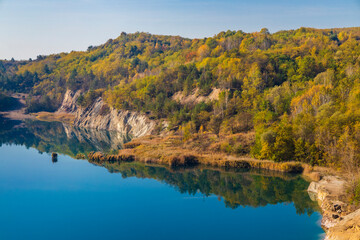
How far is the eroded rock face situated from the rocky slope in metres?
69.8

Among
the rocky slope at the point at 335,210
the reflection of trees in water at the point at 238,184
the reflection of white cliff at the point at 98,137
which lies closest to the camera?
the rocky slope at the point at 335,210

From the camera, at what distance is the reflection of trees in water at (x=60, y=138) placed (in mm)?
109938

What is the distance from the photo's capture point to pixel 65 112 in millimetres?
196500

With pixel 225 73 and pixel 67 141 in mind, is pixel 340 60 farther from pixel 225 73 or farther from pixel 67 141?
pixel 67 141

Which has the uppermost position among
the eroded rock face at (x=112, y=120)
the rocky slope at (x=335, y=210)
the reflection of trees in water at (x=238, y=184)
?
the eroded rock face at (x=112, y=120)

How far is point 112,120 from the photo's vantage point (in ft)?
486

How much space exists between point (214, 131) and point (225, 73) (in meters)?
35.3

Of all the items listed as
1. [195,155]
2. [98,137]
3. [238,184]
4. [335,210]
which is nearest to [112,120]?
[98,137]

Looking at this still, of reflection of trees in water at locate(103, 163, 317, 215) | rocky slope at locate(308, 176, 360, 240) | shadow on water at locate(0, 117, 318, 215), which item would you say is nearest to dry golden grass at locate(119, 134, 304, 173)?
shadow on water at locate(0, 117, 318, 215)

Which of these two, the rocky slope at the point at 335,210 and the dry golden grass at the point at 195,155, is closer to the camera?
the rocky slope at the point at 335,210

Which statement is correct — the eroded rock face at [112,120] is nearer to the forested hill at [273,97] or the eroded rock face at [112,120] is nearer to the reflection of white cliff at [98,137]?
the forested hill at [273,97]

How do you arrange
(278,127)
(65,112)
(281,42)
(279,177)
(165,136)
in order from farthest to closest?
(65,112) → (281,42) → (165,136) → (278,127) → (279,177)

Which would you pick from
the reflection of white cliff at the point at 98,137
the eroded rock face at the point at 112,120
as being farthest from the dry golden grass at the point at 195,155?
the eroded rock face at the point at 112,120

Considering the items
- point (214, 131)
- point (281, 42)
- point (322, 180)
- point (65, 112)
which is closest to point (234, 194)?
point (322, 180)
